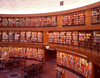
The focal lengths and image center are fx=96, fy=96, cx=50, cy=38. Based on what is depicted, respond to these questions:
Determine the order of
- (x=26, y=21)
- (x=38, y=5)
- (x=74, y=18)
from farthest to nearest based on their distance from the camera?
1. (x=26, y=21)
2. (x=38, y=5)
3. (x=74, y=18)

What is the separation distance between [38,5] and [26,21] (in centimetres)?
309

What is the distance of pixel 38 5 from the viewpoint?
32.1ft

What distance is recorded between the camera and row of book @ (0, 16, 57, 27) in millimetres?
11348

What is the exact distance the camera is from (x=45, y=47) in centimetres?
1052

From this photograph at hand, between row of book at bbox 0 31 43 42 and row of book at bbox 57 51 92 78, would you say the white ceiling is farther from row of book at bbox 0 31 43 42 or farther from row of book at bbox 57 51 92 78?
row of book at bbox 57 51 92 78

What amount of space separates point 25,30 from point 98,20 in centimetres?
800

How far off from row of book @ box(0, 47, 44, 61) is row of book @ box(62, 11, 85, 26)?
13.9ft

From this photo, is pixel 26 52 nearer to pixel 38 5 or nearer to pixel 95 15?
pixel 38 5

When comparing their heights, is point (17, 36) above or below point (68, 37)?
above

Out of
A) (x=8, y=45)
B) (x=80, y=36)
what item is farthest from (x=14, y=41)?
(x=80, y=36)

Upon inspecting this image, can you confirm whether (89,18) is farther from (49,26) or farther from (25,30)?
(25,30)

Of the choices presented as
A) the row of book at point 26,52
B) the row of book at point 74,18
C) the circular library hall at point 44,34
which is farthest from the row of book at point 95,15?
the row of book at point 26,52

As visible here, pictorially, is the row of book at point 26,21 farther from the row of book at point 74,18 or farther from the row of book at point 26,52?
the row of book at point 26,52

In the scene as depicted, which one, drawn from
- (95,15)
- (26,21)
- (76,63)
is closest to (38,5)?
(26,21)
